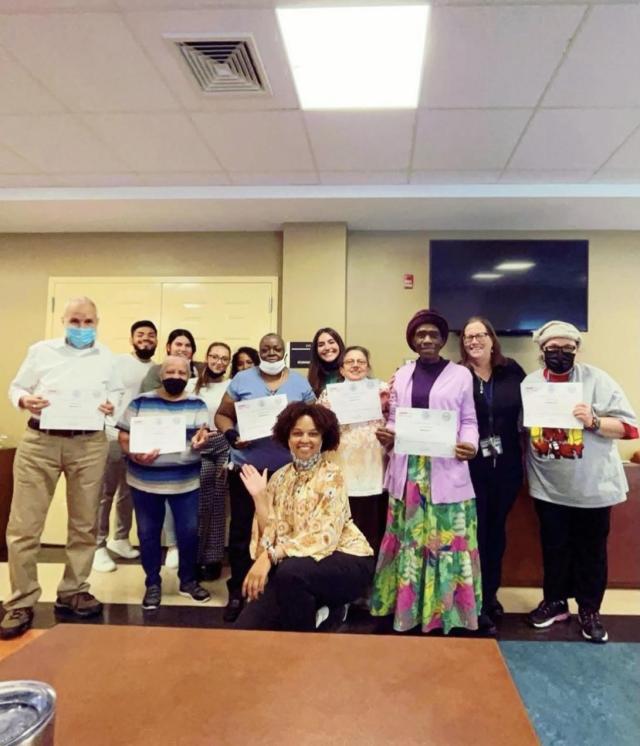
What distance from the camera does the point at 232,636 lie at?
2.83 ft

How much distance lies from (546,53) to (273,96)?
1.28 meters

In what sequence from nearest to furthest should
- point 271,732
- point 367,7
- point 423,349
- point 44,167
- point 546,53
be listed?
point 271,732 → point 367,7 → point 546,53 → point 423,349 → point 44,167

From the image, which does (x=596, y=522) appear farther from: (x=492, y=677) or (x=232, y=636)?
(x=232, y=636)

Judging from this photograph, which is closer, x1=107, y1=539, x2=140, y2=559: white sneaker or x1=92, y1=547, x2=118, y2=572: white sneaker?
x1=92, y1=547, x2=118, y2=572: white sneaker

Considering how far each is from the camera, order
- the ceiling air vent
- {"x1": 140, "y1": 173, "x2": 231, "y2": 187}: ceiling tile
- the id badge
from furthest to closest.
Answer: {"x1": 140, "y1": 173, "x2": 231, "y2": 187}: ceiling tile, the id badge, the ceiling air vent

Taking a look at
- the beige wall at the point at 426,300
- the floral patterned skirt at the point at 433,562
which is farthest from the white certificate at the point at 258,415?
the beige wall at the point at 426,300

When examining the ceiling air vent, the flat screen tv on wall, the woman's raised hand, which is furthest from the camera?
the flat screen tv on wall

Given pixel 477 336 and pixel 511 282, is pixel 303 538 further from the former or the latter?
pixel 511 282

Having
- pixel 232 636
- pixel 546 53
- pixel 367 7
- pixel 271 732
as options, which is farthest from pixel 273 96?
pixel 271 732

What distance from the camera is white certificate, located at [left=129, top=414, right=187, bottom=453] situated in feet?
8.71

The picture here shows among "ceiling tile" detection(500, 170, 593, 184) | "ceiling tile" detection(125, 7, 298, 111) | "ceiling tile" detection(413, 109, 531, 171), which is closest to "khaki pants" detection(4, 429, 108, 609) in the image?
"ceiling tile" detection(125, 7, 298, 111)

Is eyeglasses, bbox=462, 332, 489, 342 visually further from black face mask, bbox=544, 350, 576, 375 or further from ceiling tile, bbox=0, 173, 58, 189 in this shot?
ceiling tile, bbox=0, 173, 58, 189

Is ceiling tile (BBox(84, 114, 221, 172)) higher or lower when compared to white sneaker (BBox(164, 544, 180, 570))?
higher

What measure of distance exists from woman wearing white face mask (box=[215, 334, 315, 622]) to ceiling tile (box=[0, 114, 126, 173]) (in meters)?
1.67
